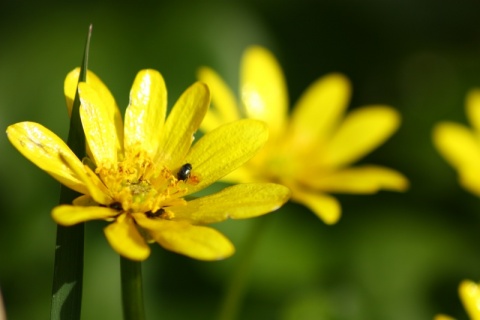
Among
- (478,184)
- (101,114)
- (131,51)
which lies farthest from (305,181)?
(131,51)

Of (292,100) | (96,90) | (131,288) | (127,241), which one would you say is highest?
(96,90)

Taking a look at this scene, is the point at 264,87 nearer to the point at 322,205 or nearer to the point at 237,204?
the point at 322,205

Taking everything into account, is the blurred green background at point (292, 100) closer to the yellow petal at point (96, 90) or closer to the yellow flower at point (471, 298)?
the yellow flower at point (471, 298)

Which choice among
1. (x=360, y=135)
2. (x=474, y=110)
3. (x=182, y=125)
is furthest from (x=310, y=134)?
(x=182, y=125)

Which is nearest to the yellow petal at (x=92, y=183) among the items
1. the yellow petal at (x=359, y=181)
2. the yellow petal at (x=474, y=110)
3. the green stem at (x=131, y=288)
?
the green stem at (x=131, y=288)

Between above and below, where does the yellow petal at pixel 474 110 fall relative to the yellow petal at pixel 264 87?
below
